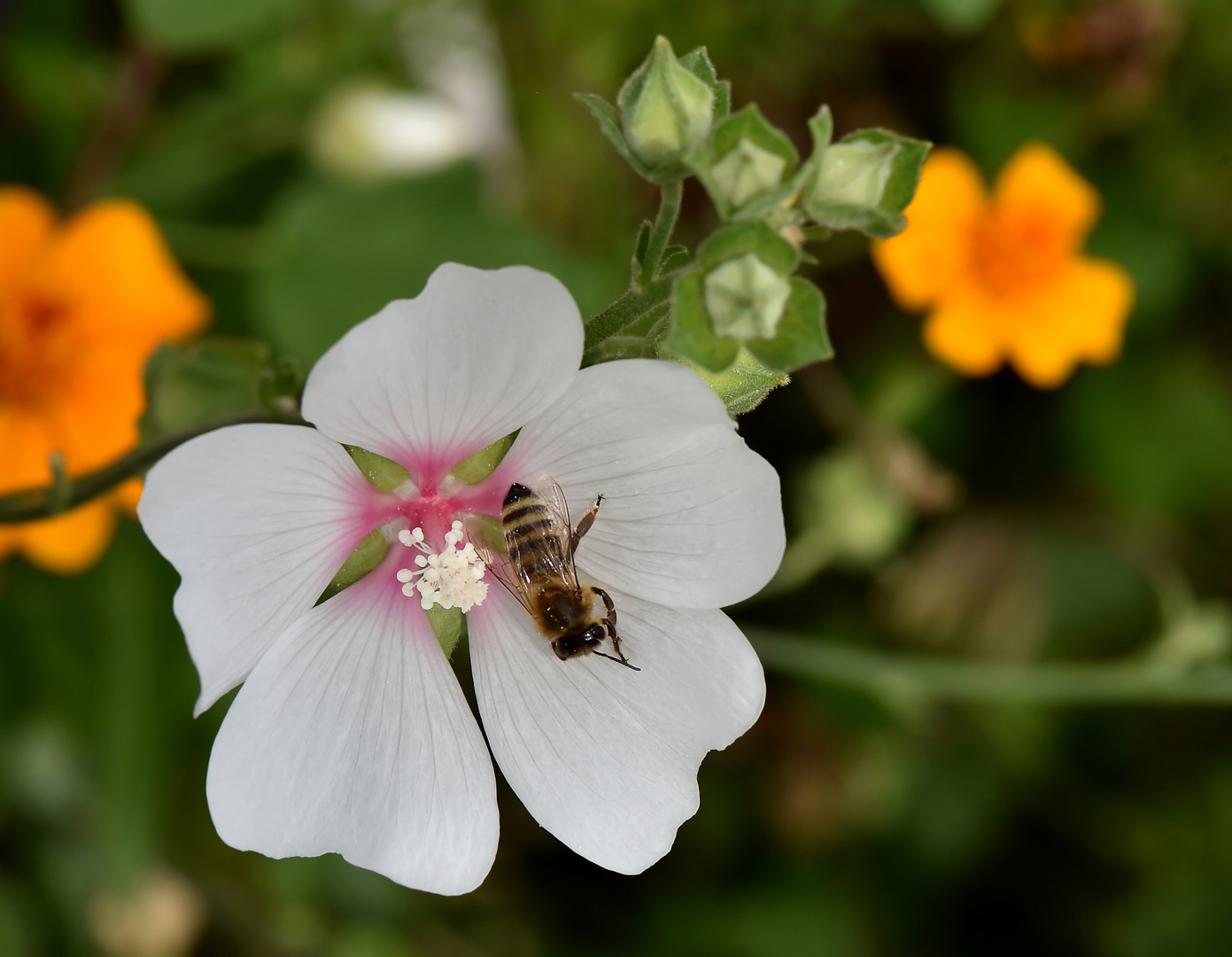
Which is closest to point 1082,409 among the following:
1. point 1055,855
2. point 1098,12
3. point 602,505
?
point 1098,12

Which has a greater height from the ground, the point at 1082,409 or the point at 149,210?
the point at 149,210

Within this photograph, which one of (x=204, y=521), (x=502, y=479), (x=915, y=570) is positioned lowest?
(x=915, y=570)

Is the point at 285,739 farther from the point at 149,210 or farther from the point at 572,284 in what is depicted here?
the point at 149,210

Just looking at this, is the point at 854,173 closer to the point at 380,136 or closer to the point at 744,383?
the point at 744,383

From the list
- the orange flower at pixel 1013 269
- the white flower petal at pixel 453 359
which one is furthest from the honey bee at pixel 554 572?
the orange flower at pixel 1013 269

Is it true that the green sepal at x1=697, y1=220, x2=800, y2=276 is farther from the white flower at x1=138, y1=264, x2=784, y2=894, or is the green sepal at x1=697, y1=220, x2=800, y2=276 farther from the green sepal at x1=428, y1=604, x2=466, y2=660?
the green sepal at x1=428, y1=604, x2=466, y2=660

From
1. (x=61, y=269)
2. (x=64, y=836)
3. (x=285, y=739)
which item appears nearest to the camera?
(x=285, y=739)

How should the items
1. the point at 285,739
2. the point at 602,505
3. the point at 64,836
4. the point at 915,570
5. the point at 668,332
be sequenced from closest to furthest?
the point at 668,332 < the point at 285,739 < the point at 602,505 < the point at 64,836 < the point at 915,570

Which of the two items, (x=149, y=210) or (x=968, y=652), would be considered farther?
(x=968, y=652)

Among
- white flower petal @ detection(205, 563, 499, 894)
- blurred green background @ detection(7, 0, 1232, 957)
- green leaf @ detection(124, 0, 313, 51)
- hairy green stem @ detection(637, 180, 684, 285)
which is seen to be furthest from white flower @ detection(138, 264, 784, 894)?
green leaf @ detection(124, 0, 313, 51)
